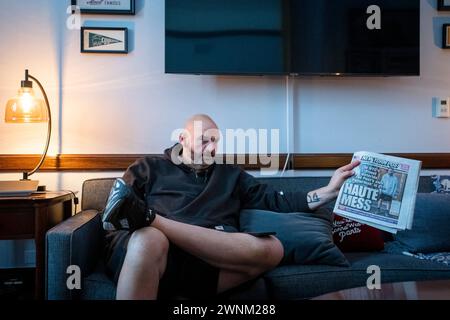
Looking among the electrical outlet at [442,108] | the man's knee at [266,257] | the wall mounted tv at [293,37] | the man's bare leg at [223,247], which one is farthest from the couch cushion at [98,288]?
the electrical outlet at [442,108]

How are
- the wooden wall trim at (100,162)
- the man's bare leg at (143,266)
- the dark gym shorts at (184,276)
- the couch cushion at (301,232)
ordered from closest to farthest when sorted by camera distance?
the man's bare leg at (143,266), the dark gym shorts at (184,276), the couch cushion at (301,232), the wooden wall trim at (100,162)

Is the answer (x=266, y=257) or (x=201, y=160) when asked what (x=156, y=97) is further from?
(x=266, y=257)

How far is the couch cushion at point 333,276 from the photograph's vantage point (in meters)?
1.43

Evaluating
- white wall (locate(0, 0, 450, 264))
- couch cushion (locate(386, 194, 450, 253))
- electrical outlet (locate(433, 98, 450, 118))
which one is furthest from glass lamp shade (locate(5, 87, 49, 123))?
electrical outlet (locate(433, 98, 450, 118))

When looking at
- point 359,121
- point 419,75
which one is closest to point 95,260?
point 359,121

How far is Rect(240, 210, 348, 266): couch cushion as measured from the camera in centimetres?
152

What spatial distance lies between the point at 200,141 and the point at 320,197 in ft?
1.87

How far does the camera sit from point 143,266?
1.22m

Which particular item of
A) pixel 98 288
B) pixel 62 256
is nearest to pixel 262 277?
pixel 98 288

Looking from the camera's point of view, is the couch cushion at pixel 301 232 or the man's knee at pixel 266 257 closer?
the man's knee at pixel 266 257

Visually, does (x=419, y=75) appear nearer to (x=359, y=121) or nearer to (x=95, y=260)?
(x=359, y=121)

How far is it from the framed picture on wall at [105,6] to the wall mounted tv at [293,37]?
9.1 inches

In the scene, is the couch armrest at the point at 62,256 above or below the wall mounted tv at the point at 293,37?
below

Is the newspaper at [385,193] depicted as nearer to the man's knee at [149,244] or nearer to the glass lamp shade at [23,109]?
the man's knee at [149,244]
